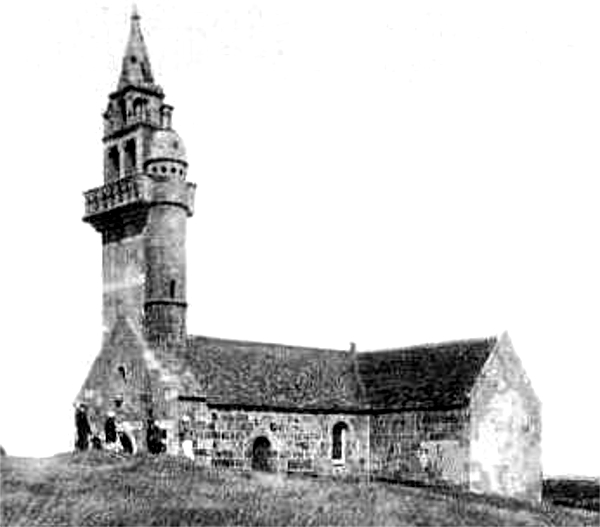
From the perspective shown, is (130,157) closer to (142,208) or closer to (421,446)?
(142,208)

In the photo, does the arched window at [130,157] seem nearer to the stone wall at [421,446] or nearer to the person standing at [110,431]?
the person standing at [110,431]

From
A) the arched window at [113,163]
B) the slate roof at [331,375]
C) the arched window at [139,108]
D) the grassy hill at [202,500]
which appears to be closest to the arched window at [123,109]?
the arched window at [139,108]

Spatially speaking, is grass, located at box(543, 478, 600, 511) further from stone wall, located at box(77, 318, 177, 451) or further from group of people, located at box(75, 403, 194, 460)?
stone wall, located at box(77, 318, 177, 451)

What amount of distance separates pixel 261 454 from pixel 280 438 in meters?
1.12

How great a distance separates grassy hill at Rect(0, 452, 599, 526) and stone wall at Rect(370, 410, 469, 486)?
683 cm

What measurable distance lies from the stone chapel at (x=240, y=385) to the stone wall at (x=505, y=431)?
0.06 m

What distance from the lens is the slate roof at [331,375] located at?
4500 cm

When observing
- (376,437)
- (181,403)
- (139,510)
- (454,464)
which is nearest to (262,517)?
(139,510)

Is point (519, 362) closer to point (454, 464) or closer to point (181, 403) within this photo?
point (454, 464)

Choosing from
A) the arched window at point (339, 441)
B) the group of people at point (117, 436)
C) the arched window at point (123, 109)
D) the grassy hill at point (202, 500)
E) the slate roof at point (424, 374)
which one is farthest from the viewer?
the arched window at point (123, 109)

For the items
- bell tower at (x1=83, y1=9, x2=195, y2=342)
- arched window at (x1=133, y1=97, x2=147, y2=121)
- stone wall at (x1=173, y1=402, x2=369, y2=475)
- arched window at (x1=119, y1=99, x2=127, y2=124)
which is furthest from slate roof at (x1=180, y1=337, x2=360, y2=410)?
arched window at (x1=119, y1=99, x2=127, y2=124)

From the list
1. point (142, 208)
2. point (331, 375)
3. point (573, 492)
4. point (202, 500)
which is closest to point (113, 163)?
point (142, 208)

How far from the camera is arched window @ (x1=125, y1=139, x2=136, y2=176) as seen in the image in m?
48.3

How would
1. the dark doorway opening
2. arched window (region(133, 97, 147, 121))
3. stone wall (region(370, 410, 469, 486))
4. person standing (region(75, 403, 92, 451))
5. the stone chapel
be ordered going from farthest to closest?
arched window (region(133, 97, 147, 121))
person standing (region(75, 403, 92, 451))
the dark doorway opening
stone wall (region(370, 410, 469, 486))
the stone chapel
